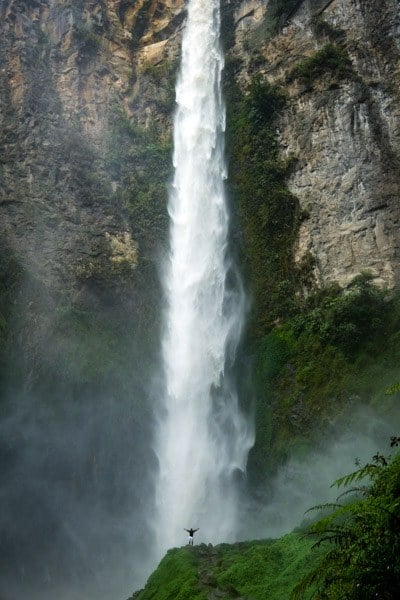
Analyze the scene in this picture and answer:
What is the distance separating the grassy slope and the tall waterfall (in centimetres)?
462

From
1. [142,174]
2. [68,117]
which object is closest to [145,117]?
[142,174]

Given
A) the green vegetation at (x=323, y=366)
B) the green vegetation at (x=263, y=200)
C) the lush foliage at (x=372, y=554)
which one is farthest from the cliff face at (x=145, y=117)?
the lush foliage at (x=372, y=554)

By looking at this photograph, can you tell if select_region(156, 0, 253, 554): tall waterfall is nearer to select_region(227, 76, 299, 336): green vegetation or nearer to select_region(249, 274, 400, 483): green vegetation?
select_region(227, 76, 299, 336): green vegetation

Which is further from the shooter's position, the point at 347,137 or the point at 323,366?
the point at 347,137

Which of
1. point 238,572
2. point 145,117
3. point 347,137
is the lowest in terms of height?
point 238,572

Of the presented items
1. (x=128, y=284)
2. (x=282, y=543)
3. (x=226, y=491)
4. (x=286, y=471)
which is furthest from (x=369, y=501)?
(x=128, y=284)

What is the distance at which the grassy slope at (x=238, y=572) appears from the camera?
324 inches

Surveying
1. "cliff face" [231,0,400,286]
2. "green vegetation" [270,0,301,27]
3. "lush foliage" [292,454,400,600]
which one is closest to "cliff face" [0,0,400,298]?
"cliff face" [231,0,400,286]

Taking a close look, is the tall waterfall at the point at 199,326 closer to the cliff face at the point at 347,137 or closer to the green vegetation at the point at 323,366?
the green vegetation at the point at 323,366

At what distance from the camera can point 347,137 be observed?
19.9 meters

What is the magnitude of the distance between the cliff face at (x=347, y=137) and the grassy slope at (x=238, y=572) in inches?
393

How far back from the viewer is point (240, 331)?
19984mm

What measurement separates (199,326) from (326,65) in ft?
38.0

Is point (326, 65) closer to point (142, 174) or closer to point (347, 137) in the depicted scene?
point (347, 137)
